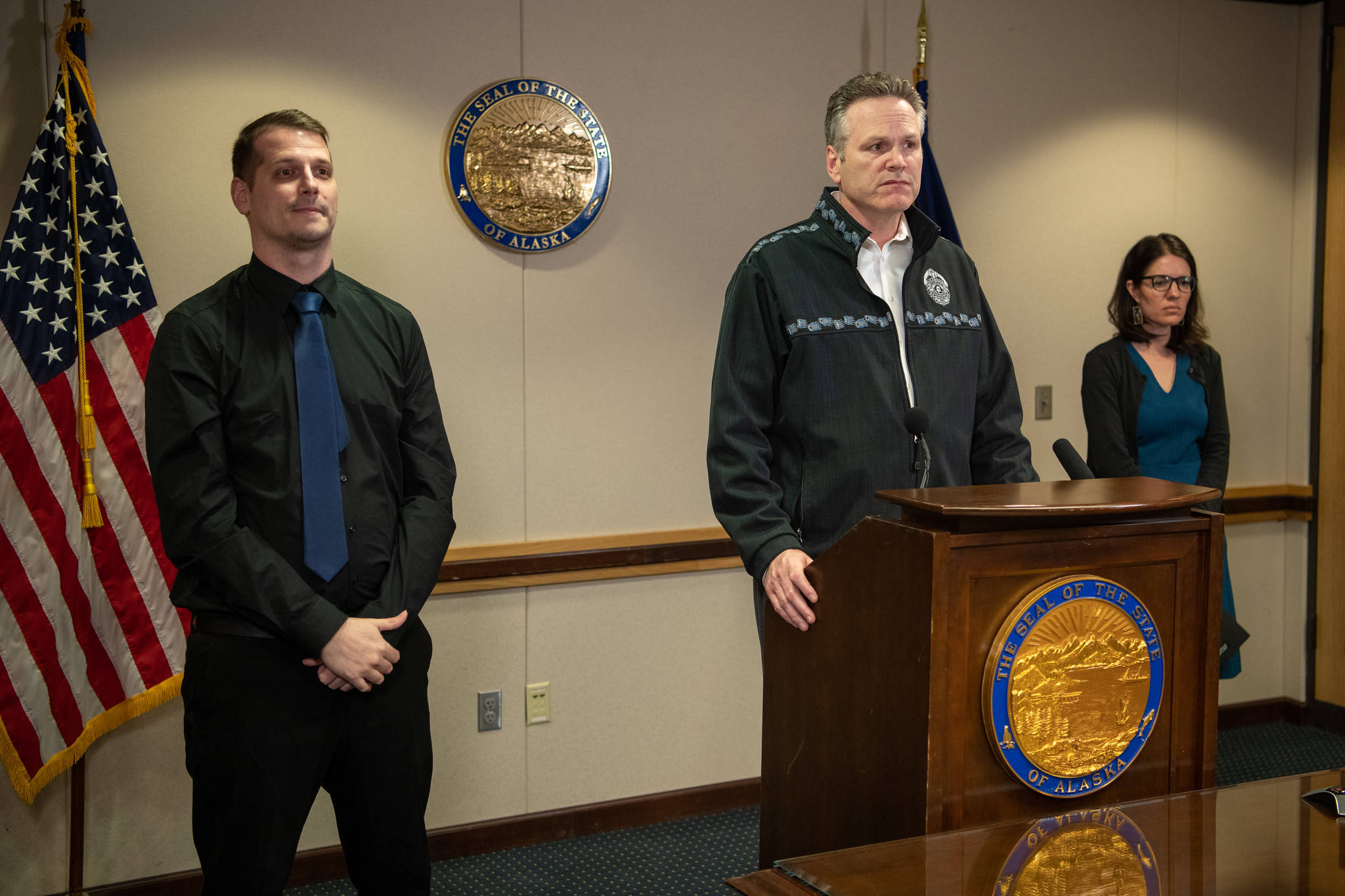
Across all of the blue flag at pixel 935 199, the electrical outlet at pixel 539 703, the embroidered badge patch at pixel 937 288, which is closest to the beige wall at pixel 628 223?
the electrical outlet at pixel 539 703

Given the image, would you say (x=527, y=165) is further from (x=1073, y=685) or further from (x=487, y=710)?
(x=1073, y=685)

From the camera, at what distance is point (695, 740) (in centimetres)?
337

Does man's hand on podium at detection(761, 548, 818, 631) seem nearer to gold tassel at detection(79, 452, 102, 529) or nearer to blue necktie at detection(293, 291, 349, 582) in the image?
blue necktie at detection(293, 291, 349, 582)

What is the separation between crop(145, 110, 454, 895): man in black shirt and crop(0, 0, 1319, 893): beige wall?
32.3 inches

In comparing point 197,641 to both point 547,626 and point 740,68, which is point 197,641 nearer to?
point 547,626

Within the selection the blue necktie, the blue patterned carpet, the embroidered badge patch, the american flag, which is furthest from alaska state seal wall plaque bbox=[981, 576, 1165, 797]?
the american flag

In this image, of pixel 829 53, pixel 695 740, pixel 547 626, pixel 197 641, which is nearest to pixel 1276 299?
pixel 829 53

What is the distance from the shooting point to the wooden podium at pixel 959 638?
1.19m

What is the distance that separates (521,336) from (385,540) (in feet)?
3.69

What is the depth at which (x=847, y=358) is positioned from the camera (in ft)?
5.83

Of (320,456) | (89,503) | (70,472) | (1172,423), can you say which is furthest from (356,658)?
(1172,423)

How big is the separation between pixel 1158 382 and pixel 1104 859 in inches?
99.6

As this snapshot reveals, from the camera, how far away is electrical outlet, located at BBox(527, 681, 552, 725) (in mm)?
3148

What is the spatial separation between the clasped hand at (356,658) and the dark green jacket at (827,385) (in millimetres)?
654
